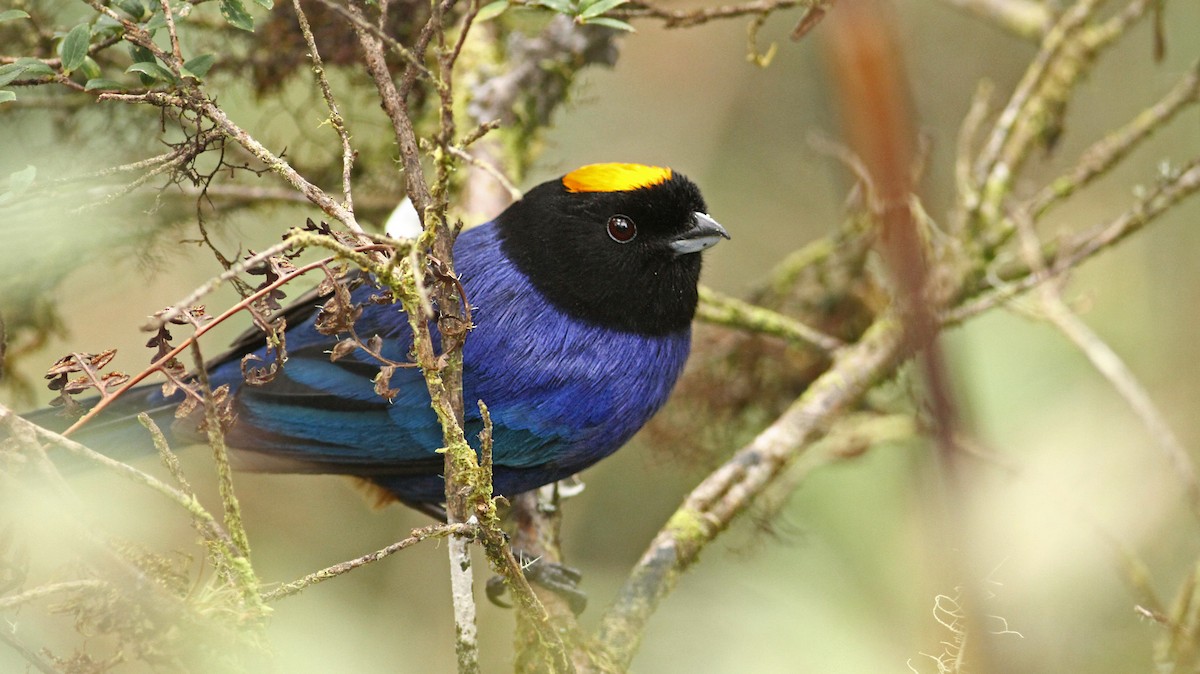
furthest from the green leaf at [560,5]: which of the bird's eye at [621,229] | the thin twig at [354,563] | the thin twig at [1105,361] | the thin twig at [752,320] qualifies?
the thin twig at [1105,361]

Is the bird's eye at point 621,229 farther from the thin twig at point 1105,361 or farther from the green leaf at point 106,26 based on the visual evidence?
the green leaf at point 106,26

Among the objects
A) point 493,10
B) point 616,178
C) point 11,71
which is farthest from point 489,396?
point 11,71

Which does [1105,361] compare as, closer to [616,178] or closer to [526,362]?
[616,178]

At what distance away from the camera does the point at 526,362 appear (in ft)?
10.1

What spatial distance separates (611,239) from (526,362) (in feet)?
1.50

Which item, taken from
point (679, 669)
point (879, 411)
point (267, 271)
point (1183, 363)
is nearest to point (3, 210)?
point (267, 271)

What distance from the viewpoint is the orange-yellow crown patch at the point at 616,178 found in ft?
10.4

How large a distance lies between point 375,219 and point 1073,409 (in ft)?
8.95

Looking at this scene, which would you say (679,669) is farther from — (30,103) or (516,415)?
(30,103)

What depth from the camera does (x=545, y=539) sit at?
328 centimetres

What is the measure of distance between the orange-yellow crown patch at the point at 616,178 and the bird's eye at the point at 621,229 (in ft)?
0.29

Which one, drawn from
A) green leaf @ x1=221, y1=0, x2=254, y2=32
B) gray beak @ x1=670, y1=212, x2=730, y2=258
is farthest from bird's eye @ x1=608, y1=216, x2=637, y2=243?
green leaf @ x1=221, y1=0, x2=254, y2=32

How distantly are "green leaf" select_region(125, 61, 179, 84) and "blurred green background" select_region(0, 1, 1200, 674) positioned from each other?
672mm

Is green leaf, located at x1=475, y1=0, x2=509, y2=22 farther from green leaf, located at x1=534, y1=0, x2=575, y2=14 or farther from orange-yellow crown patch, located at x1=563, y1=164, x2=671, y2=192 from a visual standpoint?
orange-yellow crown patch, located at x1=563, y1=164, x2=671, y2=192
